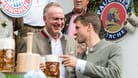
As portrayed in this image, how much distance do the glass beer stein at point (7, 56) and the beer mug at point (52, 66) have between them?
8.3 inches

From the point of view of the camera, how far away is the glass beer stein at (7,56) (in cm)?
196

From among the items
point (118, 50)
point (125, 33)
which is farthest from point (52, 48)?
point (125, 33)

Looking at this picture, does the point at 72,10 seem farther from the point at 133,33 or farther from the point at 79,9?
the point at 133,33

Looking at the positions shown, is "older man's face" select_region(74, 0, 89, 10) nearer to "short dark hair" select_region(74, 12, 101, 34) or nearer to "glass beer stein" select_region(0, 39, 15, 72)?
"short dark hair" select_region(74, 12, 101, 34)

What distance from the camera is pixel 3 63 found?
1960 mm

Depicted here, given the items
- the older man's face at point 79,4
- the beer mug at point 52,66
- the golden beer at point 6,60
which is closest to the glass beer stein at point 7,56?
the golden beer at point 6,60

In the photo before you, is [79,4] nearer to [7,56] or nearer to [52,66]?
[52,66]

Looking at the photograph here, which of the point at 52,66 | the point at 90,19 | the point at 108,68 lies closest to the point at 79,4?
the point at 90,19

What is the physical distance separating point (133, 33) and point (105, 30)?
0.34m

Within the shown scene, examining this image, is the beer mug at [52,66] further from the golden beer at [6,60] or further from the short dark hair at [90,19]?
the short dark hair at [90,19]

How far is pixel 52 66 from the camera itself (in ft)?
7.04

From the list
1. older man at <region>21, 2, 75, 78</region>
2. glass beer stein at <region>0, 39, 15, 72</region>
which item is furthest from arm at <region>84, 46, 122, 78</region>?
glass beer stein at <region>0, 39, 15, 72</region>

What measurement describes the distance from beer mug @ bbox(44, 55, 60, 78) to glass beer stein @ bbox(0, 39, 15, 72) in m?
0.21

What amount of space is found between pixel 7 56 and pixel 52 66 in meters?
0.26
